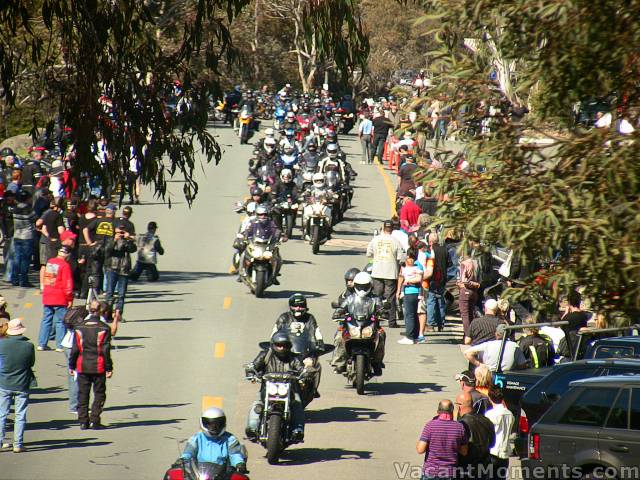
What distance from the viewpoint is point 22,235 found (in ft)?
83.4

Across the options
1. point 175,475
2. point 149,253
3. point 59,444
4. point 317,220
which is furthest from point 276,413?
point 317,220

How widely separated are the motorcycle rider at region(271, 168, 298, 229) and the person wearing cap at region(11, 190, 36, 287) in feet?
23.1

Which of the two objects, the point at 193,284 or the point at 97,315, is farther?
the point at 193,284

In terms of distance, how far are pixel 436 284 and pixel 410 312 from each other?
1.09 metres

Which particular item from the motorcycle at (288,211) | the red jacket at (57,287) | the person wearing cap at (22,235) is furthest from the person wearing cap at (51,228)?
the motorcycle at (288,211)

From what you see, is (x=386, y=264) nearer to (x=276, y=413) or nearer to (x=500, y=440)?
(x=276, y=413)

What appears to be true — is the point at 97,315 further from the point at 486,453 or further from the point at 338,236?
the point at 338,236

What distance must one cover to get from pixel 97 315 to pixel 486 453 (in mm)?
6048

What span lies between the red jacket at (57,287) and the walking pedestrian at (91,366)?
12.7 feet

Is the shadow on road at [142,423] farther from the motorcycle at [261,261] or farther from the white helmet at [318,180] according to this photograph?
the white helmet at [318,180]

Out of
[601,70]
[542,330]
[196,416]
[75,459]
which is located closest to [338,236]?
[542,330]

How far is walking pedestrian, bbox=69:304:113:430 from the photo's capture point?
50.6 feet

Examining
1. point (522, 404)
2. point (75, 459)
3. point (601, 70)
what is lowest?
point (75, 459)

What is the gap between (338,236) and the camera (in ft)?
111
